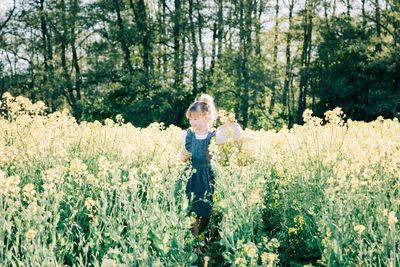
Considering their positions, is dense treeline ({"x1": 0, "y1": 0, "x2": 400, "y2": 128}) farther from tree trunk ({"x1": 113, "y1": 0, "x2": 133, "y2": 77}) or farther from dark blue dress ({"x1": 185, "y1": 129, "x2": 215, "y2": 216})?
dark blue dress ({"x1": 185, "y1": 129, "x2": 215, "y2": 216})

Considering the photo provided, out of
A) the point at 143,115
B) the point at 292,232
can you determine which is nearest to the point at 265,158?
the point at 292,232

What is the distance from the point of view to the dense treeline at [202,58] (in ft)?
74.3

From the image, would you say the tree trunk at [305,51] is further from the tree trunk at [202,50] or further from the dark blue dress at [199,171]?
the dark blue dress at [199,171]

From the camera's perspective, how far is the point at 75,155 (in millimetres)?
5430

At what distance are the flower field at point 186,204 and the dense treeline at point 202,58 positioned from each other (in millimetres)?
16756

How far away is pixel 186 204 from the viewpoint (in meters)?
4.13

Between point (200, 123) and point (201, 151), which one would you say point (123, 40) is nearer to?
point (200, 123)

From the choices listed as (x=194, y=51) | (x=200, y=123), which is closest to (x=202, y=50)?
(x=194, y=51)

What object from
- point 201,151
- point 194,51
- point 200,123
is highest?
point 194,51

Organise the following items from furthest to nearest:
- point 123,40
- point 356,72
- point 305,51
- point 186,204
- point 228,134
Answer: point 305,51, point 123,40, point 356,72, point 228,134, point 186,204

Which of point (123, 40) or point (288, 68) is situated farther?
point (288, 68)

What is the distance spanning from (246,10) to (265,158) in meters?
21.6

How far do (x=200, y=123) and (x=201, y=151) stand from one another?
0.98 ft

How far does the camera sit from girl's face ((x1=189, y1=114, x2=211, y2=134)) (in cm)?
500
